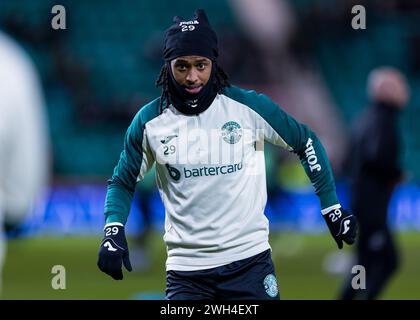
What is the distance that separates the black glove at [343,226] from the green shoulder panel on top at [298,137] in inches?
3.2

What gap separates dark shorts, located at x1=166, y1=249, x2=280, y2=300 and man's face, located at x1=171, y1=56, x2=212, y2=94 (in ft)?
2.67

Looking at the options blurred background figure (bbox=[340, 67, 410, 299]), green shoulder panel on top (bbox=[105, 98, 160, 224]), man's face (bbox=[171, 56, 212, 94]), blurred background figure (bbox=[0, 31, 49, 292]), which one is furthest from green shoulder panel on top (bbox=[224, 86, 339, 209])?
blurred background figure (bbox=[340, 67, 410, 299])

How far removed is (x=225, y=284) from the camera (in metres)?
4.61

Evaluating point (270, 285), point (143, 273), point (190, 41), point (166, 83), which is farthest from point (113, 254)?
point (143, 273)

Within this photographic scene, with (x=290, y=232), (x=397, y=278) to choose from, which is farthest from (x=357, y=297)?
(x=290, y=232)

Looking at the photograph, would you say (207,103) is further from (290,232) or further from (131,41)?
(131,41)

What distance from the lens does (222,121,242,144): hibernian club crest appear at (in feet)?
15.4

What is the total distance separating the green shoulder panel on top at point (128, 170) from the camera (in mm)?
4707

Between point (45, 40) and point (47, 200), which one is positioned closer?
point (47, 200)

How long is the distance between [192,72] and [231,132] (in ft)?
1.07

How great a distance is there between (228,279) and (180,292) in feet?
0.73

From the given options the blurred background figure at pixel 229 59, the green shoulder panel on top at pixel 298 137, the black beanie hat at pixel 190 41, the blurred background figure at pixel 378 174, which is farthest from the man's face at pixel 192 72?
the blurred background figure at pixel 229 59

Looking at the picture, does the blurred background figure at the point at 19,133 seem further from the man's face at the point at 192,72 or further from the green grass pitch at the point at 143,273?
the green grass pitch at the point at 143,273
